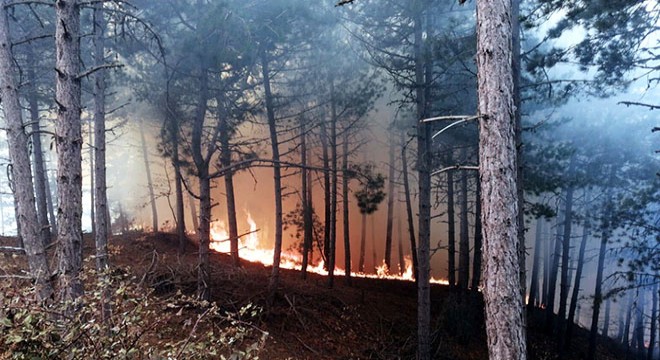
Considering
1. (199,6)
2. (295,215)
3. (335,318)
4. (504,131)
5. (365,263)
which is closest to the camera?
(504,131)

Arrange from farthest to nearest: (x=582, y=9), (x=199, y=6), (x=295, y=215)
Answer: (x=295, y=215), (x=199, y=6), (x=582, y=9)

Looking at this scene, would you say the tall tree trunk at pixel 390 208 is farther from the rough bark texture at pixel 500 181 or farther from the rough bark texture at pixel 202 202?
the rough bark texture at pixel 500 181

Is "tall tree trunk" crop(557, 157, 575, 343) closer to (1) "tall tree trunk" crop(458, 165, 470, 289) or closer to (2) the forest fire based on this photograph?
(1) "tall tree trunk" crop(458, 165, 470, 289)

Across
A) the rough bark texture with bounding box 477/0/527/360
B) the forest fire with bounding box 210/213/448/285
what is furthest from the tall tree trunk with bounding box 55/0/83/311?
the forest fire with bounding box 210/213/448/285

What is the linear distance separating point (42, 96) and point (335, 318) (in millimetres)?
13480

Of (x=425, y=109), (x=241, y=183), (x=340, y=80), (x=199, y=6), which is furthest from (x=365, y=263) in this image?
(x=199, y=6)

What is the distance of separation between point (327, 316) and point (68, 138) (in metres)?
8.43

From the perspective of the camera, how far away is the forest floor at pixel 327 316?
920cm

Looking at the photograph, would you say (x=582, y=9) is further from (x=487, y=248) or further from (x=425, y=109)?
(x=487, y=248)

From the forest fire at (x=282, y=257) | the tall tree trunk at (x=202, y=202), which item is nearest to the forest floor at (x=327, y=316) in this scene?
the tall tree trunk at (x=202, y=202)

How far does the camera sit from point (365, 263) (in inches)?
1093

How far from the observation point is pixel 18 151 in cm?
573

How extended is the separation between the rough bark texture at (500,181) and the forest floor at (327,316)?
5503 mm

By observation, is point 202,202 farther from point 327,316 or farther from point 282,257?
point 282,257
